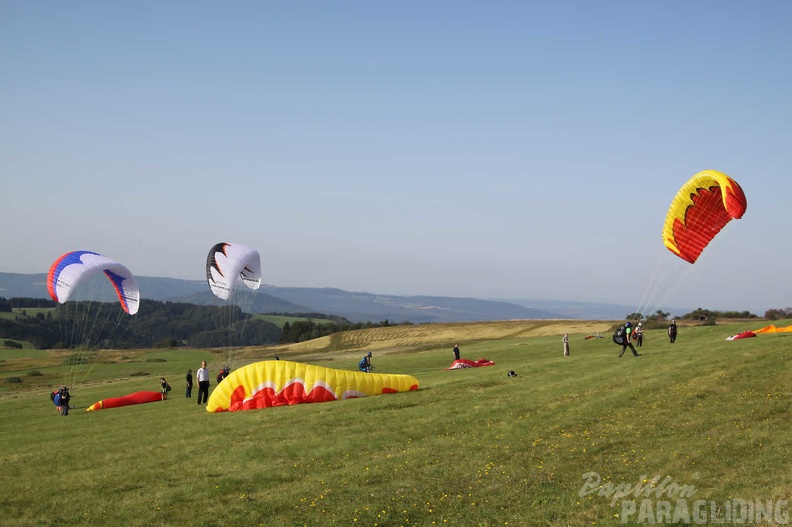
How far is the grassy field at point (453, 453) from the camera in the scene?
1342cm

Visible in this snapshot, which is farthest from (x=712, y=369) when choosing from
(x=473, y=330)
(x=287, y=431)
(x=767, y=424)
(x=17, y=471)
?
(x=473, y=330)

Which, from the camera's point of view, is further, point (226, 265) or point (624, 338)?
point (226, 265)

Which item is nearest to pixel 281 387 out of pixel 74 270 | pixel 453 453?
pixel 453 453

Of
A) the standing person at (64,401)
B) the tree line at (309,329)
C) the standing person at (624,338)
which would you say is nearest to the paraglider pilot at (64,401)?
the standing person at (64,401)

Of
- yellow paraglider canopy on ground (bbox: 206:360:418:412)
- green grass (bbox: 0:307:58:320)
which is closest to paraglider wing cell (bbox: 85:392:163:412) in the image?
yellow paraglider canopy on ground (bbox: 206:360:418:412)

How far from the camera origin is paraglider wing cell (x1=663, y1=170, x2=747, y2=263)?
29812 mm

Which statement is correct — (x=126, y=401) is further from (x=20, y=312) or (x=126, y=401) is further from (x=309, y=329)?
(x=20, y=312)

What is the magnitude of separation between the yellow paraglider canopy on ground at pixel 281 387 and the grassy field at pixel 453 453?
56.0 inches

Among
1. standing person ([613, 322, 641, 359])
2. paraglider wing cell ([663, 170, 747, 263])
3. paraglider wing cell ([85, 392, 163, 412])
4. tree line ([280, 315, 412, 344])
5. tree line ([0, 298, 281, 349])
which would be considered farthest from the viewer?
tree line ([0, 298, 281, 349])

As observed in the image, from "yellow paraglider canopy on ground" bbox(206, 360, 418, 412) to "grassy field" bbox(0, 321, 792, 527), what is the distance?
142cm

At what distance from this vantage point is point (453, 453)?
17375 millimetres

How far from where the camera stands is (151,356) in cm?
8994

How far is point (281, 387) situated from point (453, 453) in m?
11.0

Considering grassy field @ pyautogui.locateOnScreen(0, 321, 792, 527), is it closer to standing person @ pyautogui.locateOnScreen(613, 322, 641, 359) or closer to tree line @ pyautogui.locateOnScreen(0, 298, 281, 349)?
standing person @ pyautogui.locateOnScreen(613, 322, 641, 359)
